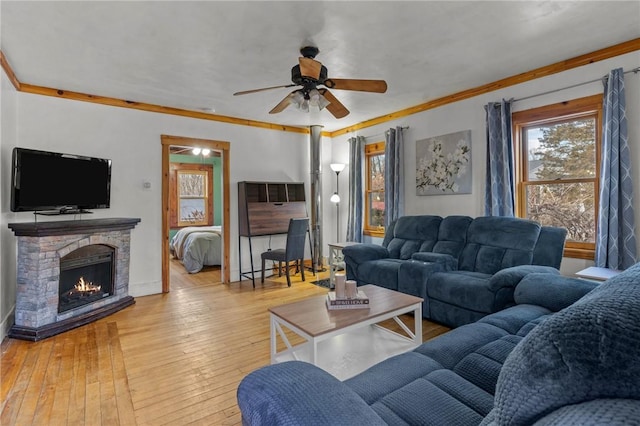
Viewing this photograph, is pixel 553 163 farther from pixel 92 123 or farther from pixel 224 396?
pixel 92 123

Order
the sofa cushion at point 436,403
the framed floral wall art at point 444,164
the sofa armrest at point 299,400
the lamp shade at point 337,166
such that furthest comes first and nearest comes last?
1. the lamp shade at point 337,166
2. the framed floral wall art at point 444,164
3. the sofa cushion at point 436,403
4. the sofa armrest at point 299,400

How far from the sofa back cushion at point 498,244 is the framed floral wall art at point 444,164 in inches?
30.6

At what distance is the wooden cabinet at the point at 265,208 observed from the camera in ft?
16.8

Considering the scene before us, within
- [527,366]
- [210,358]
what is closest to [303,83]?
[210,358]

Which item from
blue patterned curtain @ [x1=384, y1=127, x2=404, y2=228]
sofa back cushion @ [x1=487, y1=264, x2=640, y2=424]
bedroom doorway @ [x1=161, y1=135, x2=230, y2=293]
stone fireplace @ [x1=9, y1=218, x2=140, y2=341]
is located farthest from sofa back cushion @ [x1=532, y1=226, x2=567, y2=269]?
stone fireplace @ [x1=9, y1=218, x2=140, y2=341]

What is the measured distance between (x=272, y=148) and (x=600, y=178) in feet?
14.5

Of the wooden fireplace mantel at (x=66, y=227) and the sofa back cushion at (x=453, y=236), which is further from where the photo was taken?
the sofa back cushion at (x=453, y=236)

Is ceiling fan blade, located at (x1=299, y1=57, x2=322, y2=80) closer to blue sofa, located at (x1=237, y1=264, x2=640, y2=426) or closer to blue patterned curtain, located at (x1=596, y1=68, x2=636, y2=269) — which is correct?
blue sofa, located at (x1=237, y1=264, x2=640, y2=426)

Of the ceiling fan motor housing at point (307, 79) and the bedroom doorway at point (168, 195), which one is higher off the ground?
the ceiling fan motor housing at point (307, 79)

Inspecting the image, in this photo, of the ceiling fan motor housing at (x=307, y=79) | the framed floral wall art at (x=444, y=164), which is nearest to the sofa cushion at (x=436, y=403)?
the ceiling fan motor housing at (x=307, y=79)

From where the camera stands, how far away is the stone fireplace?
9.94 feet

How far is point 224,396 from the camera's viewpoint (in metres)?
2.11

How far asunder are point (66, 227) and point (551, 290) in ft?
13.8

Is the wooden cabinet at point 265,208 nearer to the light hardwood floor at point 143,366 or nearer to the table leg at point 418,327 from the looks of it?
the light hardwood floor at point 143,366
